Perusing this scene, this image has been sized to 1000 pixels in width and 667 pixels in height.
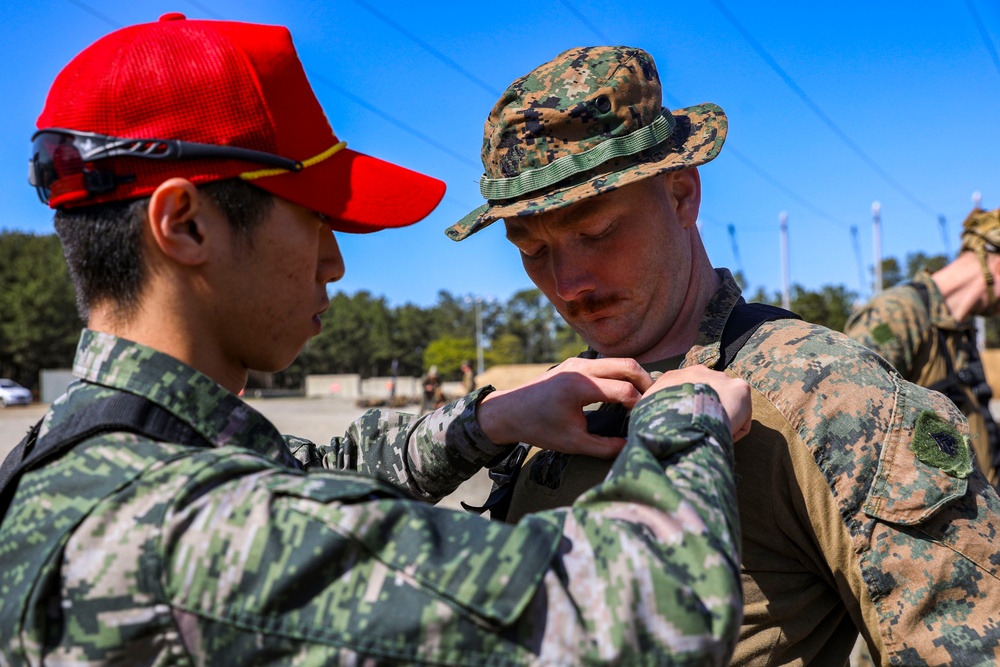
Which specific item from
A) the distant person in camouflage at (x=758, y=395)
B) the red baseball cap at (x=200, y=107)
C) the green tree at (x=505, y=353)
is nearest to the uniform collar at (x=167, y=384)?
the red baseball cap at (x=200, y=107)

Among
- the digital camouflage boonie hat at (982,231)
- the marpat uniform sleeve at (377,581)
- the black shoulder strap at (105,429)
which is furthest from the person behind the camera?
the digital camouflage boonie hat at (982,231)

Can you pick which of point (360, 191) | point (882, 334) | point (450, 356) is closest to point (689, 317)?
point (360, 191)

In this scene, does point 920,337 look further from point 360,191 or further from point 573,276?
point 360,191

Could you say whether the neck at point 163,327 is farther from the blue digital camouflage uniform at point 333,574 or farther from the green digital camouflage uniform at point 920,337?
the green digital camouflage uniform at point 920,337

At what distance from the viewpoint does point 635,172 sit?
84.5 inches

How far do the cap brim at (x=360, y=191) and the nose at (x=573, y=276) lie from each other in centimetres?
47

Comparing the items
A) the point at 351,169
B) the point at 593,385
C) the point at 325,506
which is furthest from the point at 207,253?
the point at 593,385

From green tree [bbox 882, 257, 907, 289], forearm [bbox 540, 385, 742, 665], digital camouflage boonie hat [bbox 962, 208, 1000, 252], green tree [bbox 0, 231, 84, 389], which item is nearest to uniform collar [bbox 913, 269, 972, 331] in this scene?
digital camouflage boonie hat [bbox 962, 208, 1000, 252]

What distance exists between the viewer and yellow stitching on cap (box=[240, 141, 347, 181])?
5.28 ft

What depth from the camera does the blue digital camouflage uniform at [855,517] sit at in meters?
1.77

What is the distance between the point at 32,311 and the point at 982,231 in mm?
60276

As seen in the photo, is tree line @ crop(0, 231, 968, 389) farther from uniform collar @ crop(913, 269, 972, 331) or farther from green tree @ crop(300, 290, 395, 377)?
uniform collar @ crop(913, 269, 972, 331)

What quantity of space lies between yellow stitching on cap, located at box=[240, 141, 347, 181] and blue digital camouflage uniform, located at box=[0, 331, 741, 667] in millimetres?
572

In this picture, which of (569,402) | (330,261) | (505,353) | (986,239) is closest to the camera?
(330,261)
